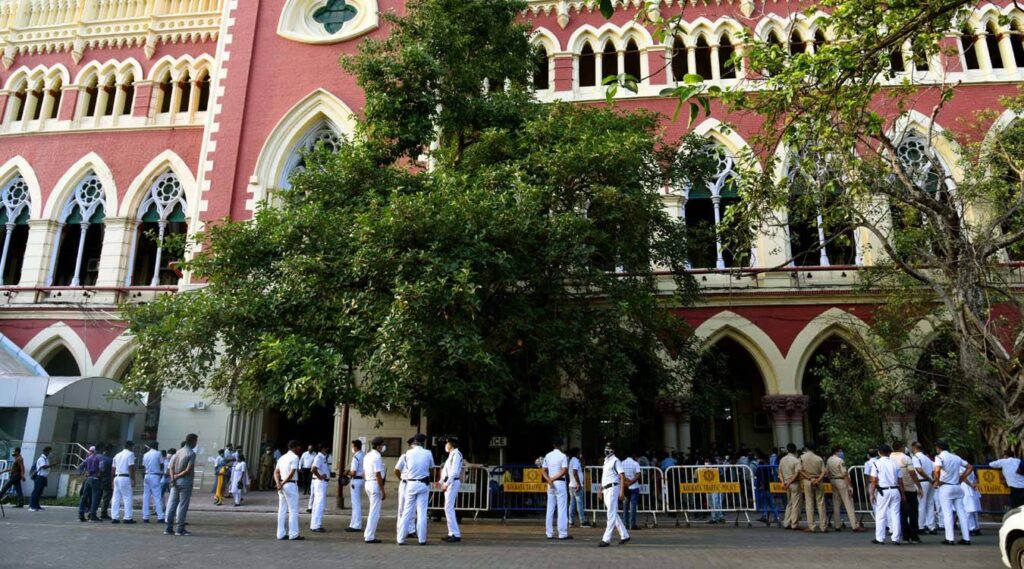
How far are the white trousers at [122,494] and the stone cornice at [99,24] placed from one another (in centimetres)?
1714

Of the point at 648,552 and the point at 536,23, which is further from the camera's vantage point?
the point at 536,23

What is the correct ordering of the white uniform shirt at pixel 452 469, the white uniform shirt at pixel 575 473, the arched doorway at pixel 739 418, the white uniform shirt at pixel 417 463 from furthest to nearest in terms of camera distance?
the arched doorway at pixel 739 418 < the white uniform shirt at pixel 575 473 < the white uniform shirt at pixel 452 469 < the white uniform shirt at pixel 417 463

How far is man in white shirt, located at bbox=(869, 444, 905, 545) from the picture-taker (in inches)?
402

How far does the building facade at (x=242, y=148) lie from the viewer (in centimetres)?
1866

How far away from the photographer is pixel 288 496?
10203 mm

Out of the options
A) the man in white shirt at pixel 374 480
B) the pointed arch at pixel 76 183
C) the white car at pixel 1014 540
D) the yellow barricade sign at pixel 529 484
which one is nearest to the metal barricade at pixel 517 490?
the yellow barricade sign at pixel 529 484

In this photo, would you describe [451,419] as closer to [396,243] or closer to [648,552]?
[396,243]

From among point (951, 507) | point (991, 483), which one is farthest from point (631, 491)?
point (991, 483)

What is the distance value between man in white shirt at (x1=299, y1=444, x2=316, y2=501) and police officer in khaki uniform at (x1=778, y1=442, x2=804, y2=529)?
32.1 ft

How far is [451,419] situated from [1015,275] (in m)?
14.8

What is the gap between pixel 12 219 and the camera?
77.0 ft

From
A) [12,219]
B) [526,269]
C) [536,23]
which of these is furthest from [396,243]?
[12,219]

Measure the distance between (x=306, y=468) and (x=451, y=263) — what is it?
31.0 ft

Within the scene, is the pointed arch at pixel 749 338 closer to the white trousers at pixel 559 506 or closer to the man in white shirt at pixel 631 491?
the man in white shirt at pixel 631 491
